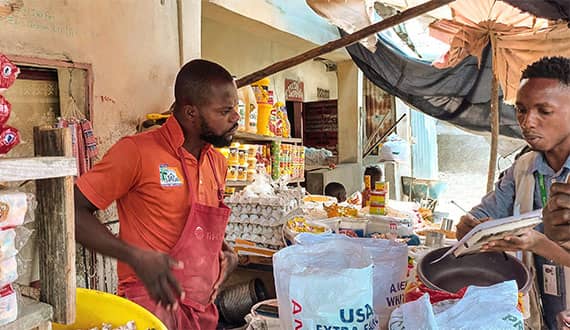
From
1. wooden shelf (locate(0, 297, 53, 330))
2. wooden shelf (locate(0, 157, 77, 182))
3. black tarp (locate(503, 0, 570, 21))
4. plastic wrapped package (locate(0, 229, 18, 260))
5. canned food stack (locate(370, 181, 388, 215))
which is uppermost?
black tarp (locate(503, 0, 570, 21))

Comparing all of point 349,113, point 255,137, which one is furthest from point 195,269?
point 349,113

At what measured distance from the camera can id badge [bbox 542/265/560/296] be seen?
67.3 inches

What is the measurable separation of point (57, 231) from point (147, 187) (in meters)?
0.87

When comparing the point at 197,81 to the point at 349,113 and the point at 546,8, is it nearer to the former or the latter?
the point at 546,8

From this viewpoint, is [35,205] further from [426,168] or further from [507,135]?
[426,168]

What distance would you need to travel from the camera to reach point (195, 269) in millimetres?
1810

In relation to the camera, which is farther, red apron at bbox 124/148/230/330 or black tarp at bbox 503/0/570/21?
black tarp at bbox 503/0/570/21

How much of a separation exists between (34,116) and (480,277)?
91.3 inches

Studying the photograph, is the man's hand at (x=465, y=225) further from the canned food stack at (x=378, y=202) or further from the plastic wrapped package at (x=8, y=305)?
the plastic wrapped package at (x=8, y=305)

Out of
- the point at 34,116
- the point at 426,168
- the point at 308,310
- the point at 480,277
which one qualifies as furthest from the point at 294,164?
the point at 426,168

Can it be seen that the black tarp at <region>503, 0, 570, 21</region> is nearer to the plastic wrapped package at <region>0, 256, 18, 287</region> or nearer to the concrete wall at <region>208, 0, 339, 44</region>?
the concrete wall at <region>208, 0, 339, 44</region>

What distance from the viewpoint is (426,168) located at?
380 inches

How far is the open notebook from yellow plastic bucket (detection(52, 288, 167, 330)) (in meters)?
0.85

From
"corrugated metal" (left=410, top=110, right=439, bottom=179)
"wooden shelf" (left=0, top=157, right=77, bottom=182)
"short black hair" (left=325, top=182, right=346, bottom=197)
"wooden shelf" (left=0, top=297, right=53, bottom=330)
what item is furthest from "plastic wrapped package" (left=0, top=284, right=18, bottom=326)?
"corrugated metal" (left=410, top=110, right=439, bottom=179)
